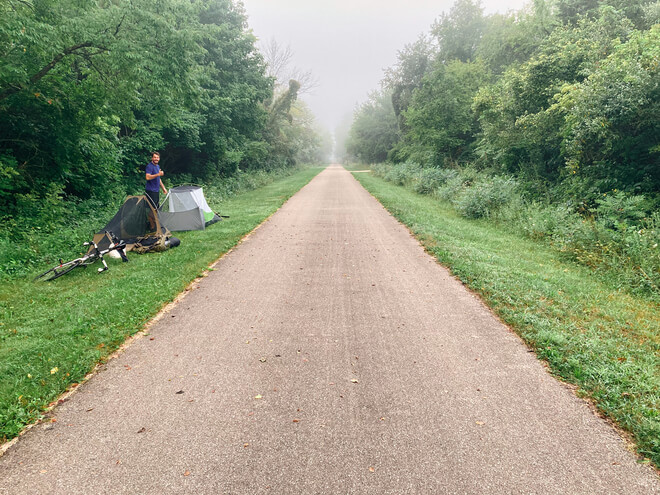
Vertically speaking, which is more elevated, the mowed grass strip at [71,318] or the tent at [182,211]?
the tent at [182,211]

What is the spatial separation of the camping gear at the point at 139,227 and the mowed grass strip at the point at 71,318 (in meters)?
0.35

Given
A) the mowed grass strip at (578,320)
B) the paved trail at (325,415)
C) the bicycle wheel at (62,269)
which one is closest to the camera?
the paved trail at (325,415)

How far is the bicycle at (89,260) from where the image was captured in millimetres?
5959

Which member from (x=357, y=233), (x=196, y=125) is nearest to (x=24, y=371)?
(x=357, y=233)

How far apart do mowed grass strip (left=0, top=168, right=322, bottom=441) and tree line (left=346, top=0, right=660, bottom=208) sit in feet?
30.9

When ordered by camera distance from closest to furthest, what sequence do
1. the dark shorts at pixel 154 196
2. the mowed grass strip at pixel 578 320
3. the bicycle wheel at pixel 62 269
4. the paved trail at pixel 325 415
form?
1. the paved trail at pixel 325 415
2. the mowed grass strip at pixel 578 320
3. the bicycle wheel at pixel 62 269
4. the dark shorts at pixel 154 196

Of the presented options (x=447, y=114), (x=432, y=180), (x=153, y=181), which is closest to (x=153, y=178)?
(x=153, y=181)

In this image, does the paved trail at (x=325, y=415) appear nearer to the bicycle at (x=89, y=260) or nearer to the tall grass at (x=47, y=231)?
the bicycle at (x=89, y=260)

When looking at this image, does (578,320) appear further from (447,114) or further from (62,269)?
(447,114)

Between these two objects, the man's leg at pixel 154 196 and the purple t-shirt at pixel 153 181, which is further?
the man's leg at pixel 154 196

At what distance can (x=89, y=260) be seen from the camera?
6594mm

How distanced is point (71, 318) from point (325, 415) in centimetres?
361

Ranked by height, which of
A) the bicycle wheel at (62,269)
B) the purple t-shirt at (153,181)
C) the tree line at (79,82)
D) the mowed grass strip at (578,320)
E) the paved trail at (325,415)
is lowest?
the mowed grass strip at (578,320)

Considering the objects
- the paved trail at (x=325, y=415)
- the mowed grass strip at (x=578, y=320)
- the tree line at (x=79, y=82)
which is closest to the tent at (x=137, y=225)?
the tree line at (x=79, y=82)
